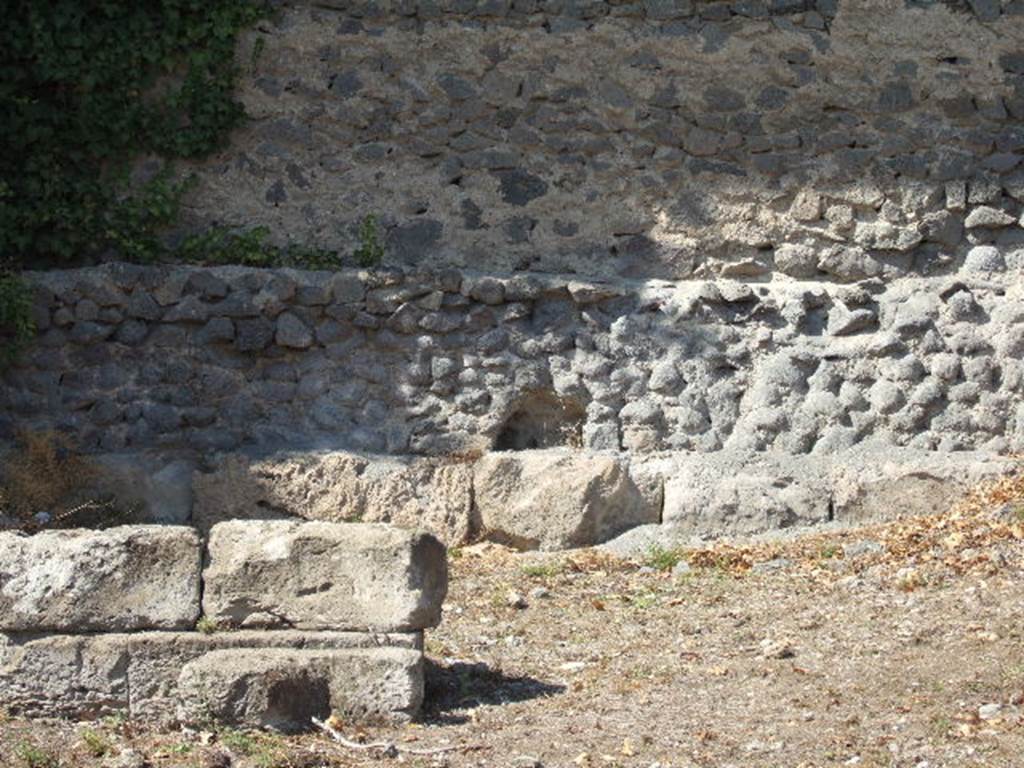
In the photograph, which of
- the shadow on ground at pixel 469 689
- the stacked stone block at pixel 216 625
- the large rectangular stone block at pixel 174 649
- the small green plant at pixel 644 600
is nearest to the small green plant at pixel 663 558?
the small green plant at pixel 644 600

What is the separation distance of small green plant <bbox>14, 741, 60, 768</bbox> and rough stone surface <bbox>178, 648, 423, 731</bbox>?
464 mm

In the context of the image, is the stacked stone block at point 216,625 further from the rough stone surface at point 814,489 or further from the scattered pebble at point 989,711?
the rough stone surface at point 814,489

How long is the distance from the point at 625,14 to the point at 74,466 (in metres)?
3.60

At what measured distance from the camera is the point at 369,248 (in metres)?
9.18

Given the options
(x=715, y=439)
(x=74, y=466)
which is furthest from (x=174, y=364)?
(x=715, y=439)

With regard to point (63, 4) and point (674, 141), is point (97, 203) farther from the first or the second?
point (674, 141)

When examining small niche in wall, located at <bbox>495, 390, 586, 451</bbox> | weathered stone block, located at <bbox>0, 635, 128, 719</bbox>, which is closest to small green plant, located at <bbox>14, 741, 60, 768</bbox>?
weathered stone block, located at <bbox>0, 635, 128, 719</bbox>

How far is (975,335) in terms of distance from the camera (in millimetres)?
8914

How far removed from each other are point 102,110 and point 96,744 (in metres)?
4.55

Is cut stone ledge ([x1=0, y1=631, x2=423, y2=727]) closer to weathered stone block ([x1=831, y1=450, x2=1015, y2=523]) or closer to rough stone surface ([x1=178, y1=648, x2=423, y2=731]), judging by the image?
rough stone surface ([x1=178, y1=648, x2=423, y2=731])

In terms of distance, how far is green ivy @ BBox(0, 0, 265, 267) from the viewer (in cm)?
→ 915

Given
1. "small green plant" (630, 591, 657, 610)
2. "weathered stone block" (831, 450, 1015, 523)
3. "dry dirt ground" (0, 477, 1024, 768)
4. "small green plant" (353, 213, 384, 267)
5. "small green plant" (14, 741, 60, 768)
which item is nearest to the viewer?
"small green plant" (14, 741, 60, 768)

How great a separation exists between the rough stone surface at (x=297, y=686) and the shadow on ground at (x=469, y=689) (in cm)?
20

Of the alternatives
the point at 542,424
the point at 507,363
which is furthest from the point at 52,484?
the point at 542,424
